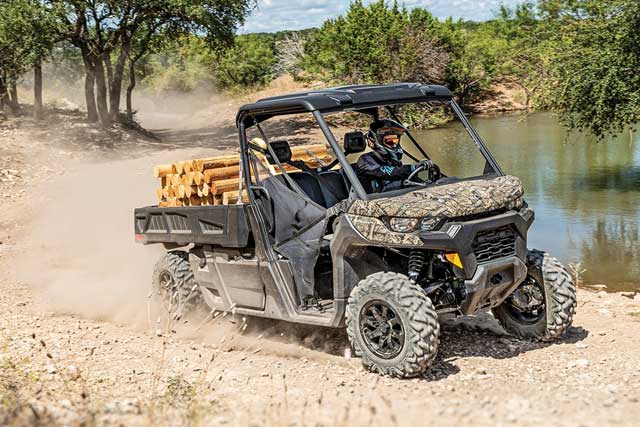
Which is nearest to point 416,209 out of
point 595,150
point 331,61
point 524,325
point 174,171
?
point 524,325

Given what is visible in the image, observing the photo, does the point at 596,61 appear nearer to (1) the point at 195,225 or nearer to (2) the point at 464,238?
(1) the point at 195,225

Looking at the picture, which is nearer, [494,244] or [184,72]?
[494,244]

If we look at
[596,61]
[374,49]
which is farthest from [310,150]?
[374,49]

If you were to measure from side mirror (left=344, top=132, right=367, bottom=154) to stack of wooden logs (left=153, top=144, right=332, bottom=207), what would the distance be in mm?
720

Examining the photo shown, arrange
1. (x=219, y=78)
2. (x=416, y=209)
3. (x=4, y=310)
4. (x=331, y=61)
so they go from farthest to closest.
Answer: (x=219, y=78) < (x=331, y=61) < (x=4, y=310) < (x=416, y=209)

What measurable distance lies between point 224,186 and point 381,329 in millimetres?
2508

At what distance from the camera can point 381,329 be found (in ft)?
21.6

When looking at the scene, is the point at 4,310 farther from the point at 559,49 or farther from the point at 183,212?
the point at 559,49

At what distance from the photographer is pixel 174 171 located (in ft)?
29.4

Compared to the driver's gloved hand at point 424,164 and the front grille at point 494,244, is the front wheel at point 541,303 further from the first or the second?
the driver's gloved hand at point 424,164

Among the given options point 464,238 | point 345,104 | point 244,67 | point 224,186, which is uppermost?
point 244,67

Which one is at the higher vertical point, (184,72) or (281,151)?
(184,72)

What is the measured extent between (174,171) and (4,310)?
8.79 ft

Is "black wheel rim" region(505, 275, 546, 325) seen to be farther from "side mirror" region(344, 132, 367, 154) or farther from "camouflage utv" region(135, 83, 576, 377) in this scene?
"side mirror" region(344, 132, 367, 154)
